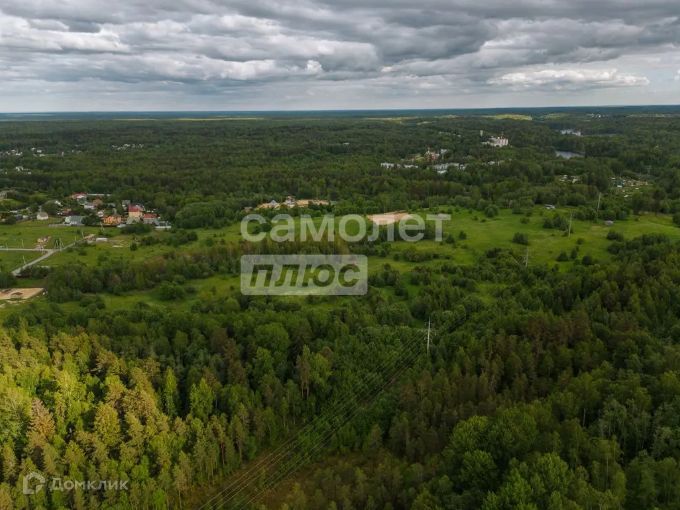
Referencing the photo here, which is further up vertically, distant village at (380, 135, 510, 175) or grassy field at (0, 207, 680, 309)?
distant village at (380, 135, 510, 175)

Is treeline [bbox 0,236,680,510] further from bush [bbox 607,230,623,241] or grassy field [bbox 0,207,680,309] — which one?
bush [bbox 607,230,623,241]

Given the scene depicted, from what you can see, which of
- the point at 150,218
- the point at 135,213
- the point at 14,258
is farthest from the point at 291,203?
the point at 14,258

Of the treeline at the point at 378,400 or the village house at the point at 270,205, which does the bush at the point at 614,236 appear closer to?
the treeline at the point at 378,400

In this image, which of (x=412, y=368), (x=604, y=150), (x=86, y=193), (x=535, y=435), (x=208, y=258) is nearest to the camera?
(x=535, y=435)

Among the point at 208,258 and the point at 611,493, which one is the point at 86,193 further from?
the point at 611,493

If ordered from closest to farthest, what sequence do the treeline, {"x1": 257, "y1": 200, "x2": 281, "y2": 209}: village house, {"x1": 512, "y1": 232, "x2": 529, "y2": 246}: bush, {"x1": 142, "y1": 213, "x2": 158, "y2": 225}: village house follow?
the treeline < {"x1": 512, "y1": 232, "x2": 529, "y2": 246}: bush < {"x1": 142, "y1": 213, "x2": 158, "y2": 225}: village house < {"x1": 257, "y1": 200, "x2": 281, "y2": 209}: village house

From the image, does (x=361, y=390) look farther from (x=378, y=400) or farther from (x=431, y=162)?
(x=431, y=162)

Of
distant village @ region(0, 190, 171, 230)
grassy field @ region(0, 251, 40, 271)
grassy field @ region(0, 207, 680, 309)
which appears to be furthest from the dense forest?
distant village @ region(0, 190, 171, 230)

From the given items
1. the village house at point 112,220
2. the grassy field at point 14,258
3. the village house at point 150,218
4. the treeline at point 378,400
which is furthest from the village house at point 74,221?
the treeline at point 378,400

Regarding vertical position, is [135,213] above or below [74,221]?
above

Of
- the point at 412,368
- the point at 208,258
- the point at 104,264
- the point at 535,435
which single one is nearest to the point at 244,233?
the point at 208,258

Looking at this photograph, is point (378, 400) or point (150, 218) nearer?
point (378, 400)
